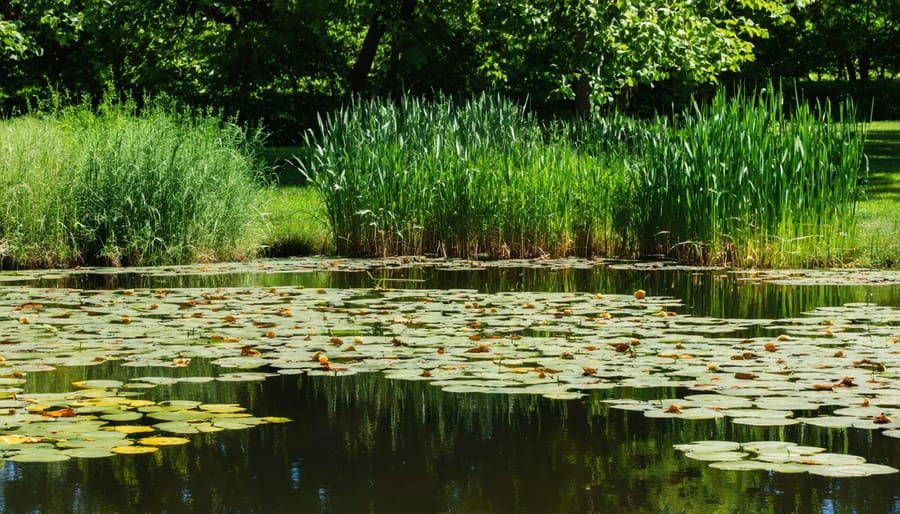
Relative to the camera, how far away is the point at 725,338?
7055 mm

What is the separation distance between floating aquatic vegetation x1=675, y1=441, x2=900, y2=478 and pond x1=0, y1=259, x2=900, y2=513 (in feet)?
0.04

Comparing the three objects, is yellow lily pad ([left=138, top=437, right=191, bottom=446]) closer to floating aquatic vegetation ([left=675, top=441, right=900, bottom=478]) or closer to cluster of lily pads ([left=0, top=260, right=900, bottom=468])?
cluster of lily pads ([left=0, top=260, right=900, bottom=468])

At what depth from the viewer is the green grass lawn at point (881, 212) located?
36.0ft

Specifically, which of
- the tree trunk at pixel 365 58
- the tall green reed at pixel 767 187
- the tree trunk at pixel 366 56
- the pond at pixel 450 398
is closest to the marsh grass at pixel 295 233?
the pond at pixel 450 398

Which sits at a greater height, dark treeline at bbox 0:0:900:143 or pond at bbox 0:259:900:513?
dark treeline at bbox 0:0:900:143

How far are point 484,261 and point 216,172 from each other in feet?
8.67

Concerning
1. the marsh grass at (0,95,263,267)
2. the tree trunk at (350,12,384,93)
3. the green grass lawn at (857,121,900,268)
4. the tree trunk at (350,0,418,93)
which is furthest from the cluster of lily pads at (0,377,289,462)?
the tree trunk at (350,12,384,93)

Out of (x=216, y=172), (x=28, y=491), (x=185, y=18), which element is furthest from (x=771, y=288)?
(x=185, y=18)

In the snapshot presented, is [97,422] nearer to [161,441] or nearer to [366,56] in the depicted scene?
[161,441]

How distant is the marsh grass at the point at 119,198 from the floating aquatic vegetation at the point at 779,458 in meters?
7.66

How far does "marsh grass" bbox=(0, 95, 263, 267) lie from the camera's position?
1120cm

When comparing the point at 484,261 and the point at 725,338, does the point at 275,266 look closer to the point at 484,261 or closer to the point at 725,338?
the point at 484,261

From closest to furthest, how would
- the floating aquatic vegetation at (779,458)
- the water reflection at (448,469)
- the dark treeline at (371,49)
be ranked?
1. the water reflection at (448,469)
2. the floating aquatic vegetation at (779,458)
3. the dark treeline at (371,49)

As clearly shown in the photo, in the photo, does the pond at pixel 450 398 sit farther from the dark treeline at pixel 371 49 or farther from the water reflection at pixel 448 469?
the dark treeline at pixel 371 49
